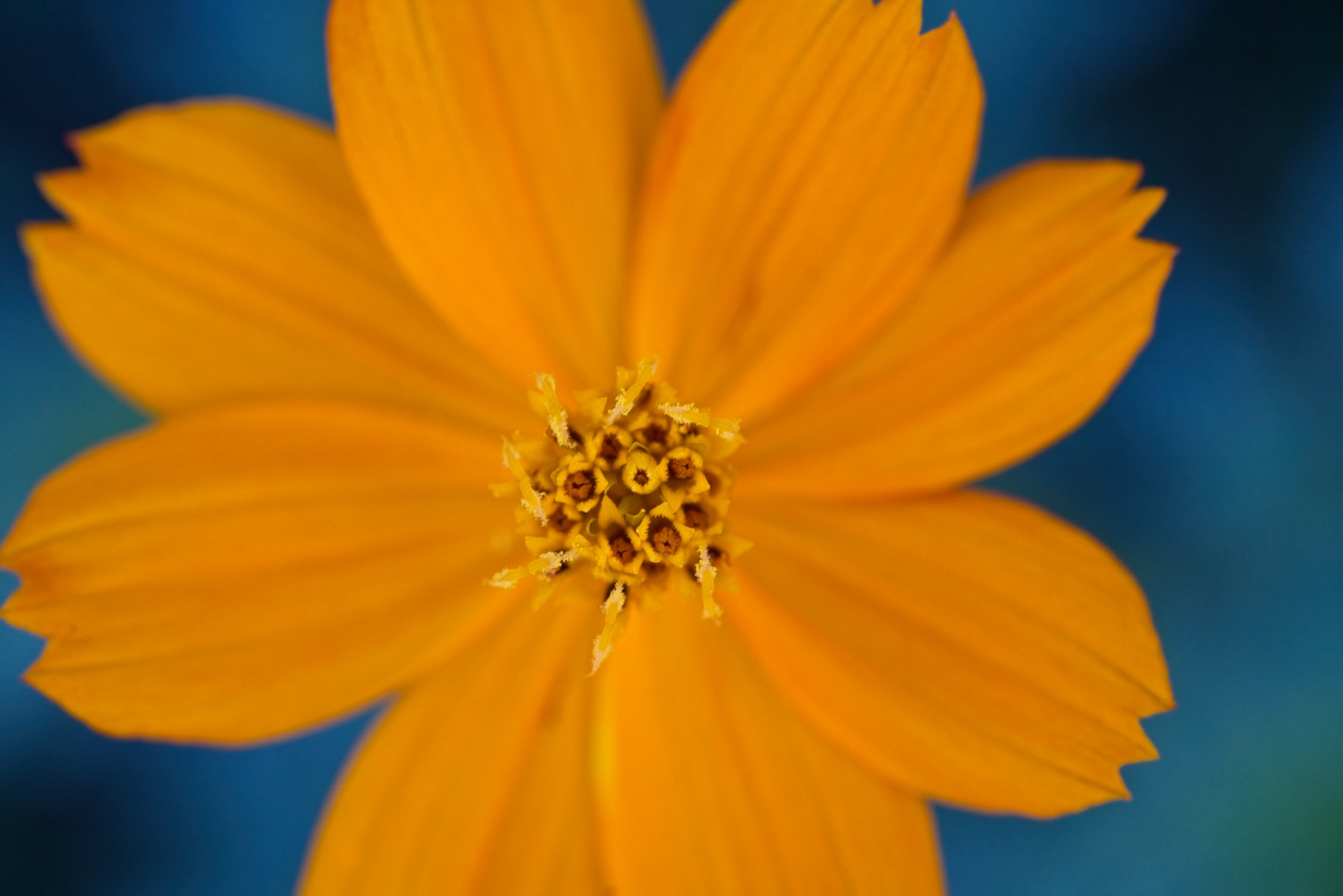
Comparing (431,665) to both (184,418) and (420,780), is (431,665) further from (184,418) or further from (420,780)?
(184,418)

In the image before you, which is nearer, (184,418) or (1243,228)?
(184,418)

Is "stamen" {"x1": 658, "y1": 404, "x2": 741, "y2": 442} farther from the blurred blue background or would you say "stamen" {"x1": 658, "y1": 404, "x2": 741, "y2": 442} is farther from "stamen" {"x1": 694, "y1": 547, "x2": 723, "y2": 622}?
the blurred blue background

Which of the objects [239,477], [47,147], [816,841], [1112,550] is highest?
[47,147]

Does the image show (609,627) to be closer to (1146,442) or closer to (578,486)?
(578,486)

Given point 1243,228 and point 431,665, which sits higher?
point 1243,228

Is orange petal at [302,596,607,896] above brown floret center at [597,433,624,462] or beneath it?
beneath

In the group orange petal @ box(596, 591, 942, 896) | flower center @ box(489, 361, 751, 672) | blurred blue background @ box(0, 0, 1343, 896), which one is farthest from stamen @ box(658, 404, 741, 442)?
blurred blue background @ box(0, 0, 1343, 896)

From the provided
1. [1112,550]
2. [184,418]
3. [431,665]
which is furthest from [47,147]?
[1112,550]
